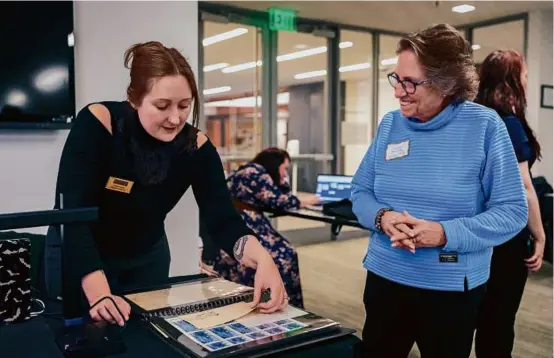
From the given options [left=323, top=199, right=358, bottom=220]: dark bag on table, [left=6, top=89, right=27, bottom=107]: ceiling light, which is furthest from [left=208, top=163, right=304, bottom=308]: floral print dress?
[left=6, top=89, right=27, bottom=107]: ceiling light

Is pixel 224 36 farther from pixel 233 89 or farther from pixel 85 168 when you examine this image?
pixel 85 168

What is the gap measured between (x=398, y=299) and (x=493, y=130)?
19.9 inches

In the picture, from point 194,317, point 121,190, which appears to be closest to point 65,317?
point 194,317

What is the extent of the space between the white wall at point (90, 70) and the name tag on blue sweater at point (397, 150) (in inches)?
51.1

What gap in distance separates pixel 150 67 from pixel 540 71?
18.3ft

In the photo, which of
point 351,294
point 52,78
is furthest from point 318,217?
point 52,78

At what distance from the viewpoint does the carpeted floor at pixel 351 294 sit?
3.14m

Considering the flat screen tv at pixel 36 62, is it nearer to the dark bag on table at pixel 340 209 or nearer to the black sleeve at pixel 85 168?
the black sleeve at pixel 85 168

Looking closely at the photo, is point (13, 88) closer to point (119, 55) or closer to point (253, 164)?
point (119, 55)

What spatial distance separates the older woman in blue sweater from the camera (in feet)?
4.41

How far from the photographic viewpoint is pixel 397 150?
1456 mm

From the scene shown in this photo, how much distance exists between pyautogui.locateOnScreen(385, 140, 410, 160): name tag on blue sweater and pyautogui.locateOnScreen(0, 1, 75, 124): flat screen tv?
1440 mm

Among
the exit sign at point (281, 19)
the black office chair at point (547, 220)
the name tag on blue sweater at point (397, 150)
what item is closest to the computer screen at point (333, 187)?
the black office chair at point (547, 220)

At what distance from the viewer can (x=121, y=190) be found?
130cm
